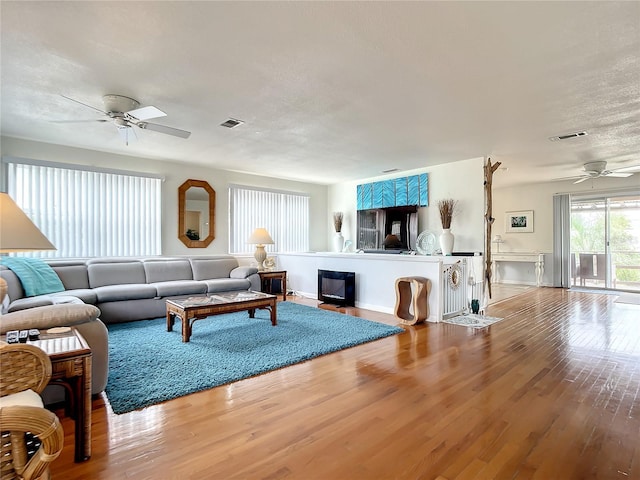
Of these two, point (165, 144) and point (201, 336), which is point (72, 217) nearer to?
point (165, 144)

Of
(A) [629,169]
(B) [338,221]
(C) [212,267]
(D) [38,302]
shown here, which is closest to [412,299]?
(C) [212,267]

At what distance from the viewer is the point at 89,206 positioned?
17.4 ft

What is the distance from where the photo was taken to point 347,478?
1526mm

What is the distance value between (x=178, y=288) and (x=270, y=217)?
3.07 m

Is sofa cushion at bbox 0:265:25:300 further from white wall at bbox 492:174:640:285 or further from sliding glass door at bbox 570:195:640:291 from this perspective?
sliding glass door at bbox 570:195:640:291

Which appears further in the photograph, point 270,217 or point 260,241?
point 270,217

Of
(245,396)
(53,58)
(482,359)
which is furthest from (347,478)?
(53,58)

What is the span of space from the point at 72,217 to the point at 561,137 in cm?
733

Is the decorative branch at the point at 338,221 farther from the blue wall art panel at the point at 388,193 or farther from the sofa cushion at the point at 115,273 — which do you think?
the sofa cushion at the point at 115,273

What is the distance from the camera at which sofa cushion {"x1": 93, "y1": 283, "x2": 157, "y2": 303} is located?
4.33 metres

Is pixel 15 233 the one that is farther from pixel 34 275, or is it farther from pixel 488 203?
pixel 488 203

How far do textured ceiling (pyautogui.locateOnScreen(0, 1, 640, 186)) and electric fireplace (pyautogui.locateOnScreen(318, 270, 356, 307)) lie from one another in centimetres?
220

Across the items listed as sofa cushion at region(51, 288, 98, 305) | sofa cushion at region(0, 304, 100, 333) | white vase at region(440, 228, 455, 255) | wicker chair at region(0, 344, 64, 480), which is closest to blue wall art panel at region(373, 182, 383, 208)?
white vase at region(440, 228, 455, 255)

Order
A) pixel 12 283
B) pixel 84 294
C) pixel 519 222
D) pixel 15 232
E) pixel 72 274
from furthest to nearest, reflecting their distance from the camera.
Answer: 1. pixel 519 222
2. pixel 72 274
3. pixel 84 294
4. pixel 12 283
5. pixel 15 232
